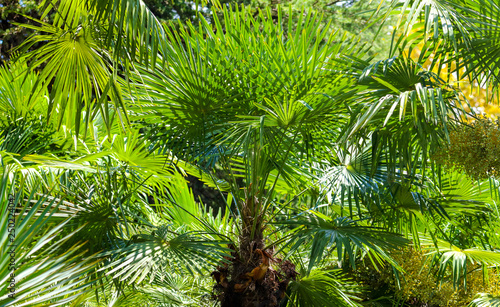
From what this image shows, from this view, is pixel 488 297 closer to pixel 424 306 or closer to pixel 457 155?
pixel 424 306

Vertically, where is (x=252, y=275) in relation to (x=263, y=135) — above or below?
below

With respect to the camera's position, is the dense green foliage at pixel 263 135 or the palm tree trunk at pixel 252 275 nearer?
the dense green foliage at pixel 263 135

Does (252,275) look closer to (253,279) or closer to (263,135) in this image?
(253,279)

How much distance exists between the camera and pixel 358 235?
7.92 ft

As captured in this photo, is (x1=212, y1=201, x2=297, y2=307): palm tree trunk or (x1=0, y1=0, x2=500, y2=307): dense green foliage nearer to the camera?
(x1=0, y1=0, x2=500, y2=307): dense green foliage

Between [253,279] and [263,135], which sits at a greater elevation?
[263,135]

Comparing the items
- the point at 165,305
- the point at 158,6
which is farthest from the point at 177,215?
the point at 158,6

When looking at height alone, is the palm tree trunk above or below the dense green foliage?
below

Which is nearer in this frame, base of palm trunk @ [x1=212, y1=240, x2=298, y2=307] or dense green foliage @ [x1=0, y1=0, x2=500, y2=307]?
dense green foliage @ [x1=0, y1=0, x2=500, y2=307]

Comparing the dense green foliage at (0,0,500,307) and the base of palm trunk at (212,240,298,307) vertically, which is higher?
the dense green foliage at (0,0,500,307)

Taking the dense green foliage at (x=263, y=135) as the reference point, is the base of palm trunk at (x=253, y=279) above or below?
below

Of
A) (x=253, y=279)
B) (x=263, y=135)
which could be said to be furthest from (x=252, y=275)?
(x=263, y=135)

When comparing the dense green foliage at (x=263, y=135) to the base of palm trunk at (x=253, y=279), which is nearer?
the dense green foliage at (x=263, y=135)

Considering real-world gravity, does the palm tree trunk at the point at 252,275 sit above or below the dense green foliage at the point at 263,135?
below
